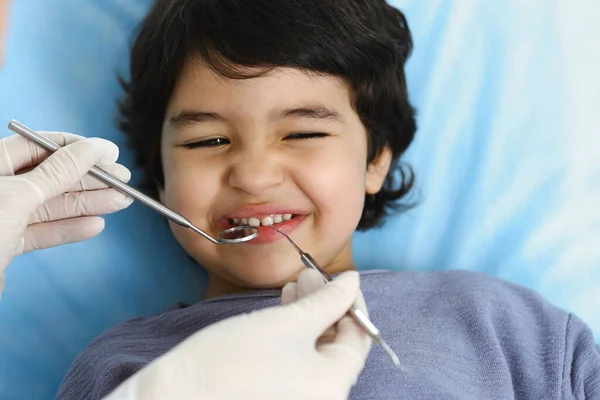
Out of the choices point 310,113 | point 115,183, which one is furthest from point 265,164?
point 115,183

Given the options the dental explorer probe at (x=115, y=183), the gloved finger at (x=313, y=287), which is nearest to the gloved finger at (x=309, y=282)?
the gloved finger at (x=313, y=287)

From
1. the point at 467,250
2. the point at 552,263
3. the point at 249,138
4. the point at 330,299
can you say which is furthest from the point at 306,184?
the point at 552,263

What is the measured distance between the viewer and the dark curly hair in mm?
1177

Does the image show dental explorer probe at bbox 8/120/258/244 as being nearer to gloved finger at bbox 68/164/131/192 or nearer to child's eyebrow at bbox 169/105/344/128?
gloved finger at bbox 68/164/131/192

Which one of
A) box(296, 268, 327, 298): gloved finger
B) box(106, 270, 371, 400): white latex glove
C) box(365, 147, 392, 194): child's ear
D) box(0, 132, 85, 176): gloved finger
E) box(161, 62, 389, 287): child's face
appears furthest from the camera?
box(365, 147, 392, 194): child's ear

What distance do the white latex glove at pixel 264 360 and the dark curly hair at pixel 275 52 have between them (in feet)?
1.66

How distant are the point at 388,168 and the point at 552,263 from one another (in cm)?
44

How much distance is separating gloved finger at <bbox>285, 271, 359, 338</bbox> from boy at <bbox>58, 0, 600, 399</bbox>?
0.27m

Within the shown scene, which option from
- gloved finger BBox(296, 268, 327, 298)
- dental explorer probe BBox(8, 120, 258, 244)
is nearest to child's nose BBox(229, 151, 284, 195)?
dental explorer probe BBox(8, 120, 258, 244)

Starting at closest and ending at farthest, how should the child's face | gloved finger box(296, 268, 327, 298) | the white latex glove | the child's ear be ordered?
the white latex glove < gloved finger box(296, 268, 327, 298) < the child's face < the child's ear

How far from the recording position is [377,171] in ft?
4.70

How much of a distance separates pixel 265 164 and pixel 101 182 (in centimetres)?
28

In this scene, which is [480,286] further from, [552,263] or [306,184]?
[306,184]

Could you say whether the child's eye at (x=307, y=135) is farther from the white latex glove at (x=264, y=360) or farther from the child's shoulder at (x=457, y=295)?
the white latex glove at (x=264, y=360)
